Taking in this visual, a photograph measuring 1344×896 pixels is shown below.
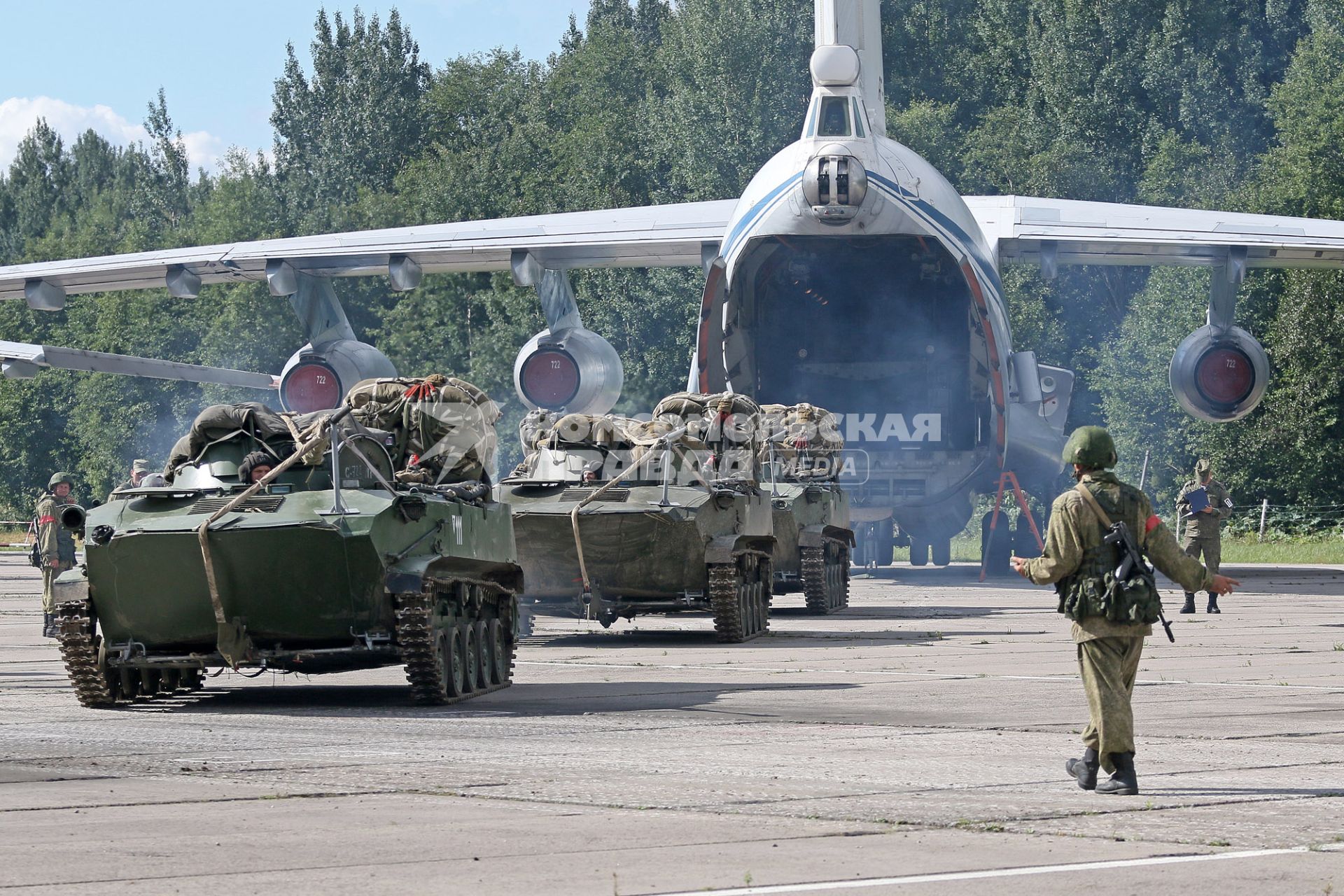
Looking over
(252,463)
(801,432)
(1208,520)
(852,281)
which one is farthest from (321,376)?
(252,463)

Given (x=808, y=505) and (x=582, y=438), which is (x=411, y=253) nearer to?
(x=808, y=505)

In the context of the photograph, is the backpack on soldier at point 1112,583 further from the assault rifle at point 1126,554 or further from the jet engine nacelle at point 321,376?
the jet engine nacelle at point 321,376

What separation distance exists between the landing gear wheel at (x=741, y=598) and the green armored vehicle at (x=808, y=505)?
34.2 inches

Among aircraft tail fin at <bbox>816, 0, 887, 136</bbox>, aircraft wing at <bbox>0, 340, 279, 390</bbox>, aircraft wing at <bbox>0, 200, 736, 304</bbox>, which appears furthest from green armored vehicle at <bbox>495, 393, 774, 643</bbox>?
aircraft wing at <bbox>0, 340, 279, 390</bbox>

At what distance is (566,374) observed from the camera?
27875mm

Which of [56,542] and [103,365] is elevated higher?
[103,365]

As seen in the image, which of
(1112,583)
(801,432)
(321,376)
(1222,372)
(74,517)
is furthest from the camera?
(321,376)

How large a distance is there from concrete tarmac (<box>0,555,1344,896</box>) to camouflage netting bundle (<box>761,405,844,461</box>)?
7.98 m

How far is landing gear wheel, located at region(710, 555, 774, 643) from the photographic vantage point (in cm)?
1748

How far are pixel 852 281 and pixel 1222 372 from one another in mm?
5096

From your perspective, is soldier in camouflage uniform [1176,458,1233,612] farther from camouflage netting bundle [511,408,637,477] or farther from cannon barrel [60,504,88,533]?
cannon barrel [60,504,88,533]

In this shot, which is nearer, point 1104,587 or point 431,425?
point 1104,587

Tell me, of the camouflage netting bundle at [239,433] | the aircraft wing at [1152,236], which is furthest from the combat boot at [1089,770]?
the aircraft wing at [1152,236]

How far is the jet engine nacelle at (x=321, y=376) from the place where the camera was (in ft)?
92.2
